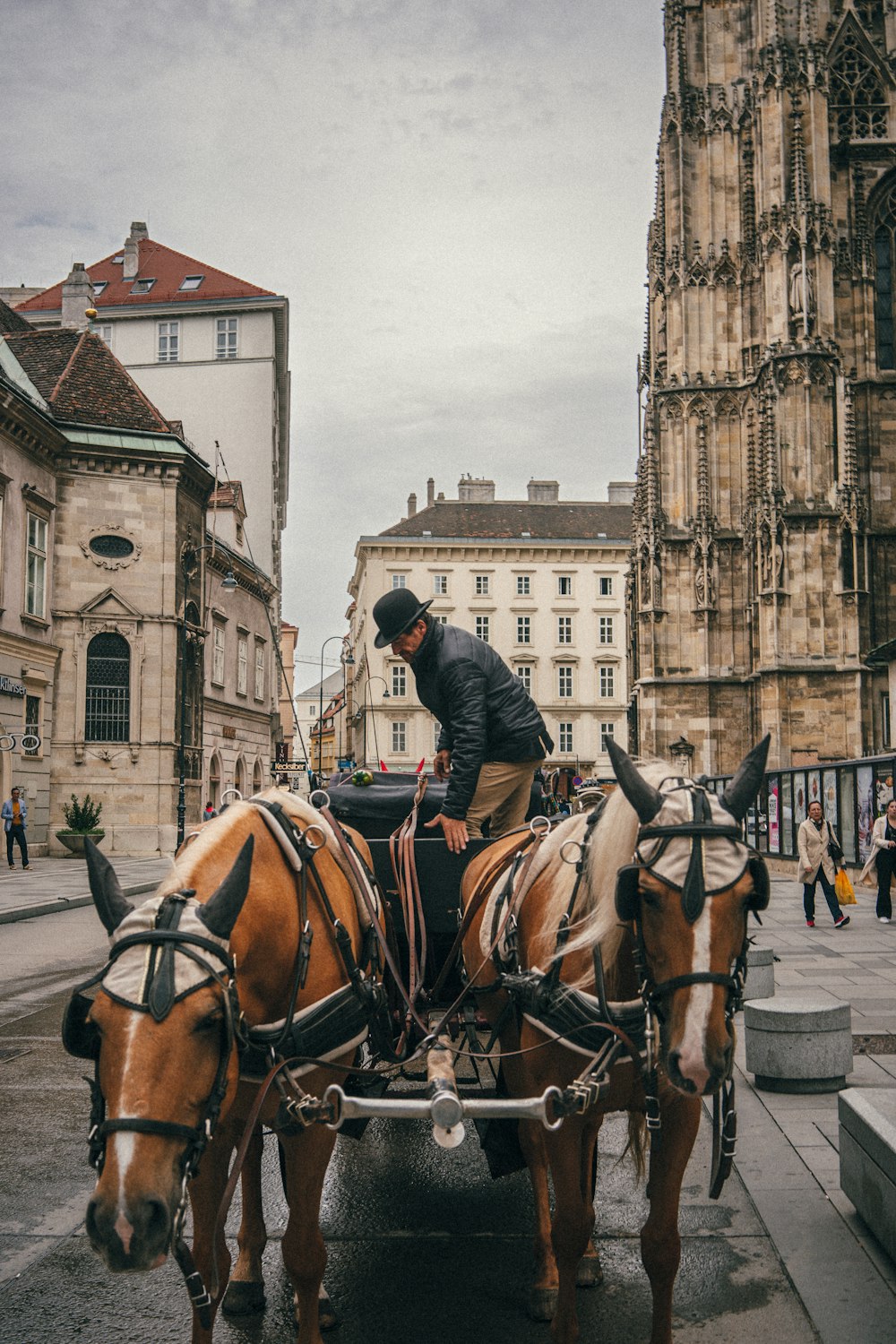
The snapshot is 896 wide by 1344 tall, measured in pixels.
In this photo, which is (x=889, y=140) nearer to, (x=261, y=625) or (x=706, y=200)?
(x=706, y=200)

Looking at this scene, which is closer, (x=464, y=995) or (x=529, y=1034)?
(x=529, y=1034)

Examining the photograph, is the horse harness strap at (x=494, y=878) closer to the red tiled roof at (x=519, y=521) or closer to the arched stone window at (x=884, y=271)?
the arched stone window at (x=884, y=271)

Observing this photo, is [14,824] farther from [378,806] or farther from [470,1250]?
[470,1250]

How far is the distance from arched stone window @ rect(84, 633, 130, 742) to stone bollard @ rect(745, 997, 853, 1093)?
28695mm

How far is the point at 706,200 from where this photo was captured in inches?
1511

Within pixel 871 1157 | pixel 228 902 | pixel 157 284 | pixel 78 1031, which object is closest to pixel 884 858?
pixel 871 1157

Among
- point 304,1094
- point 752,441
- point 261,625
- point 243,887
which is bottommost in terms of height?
point 304,1094

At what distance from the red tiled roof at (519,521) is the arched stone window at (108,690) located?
43830 millimetres

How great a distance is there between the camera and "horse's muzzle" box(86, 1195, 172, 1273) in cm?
242

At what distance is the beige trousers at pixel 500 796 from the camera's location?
5456 millimetres

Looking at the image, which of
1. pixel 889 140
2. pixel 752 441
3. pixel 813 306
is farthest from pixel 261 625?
pixel 889 140

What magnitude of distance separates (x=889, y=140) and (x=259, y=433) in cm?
2944

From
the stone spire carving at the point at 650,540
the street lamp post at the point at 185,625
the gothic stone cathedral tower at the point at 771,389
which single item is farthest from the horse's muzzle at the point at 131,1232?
the stone spire carving at the point at 650,540

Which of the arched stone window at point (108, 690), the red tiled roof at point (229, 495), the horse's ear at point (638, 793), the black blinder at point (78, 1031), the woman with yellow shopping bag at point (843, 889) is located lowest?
the woman with yellow shopping bag at point (843, 889)
